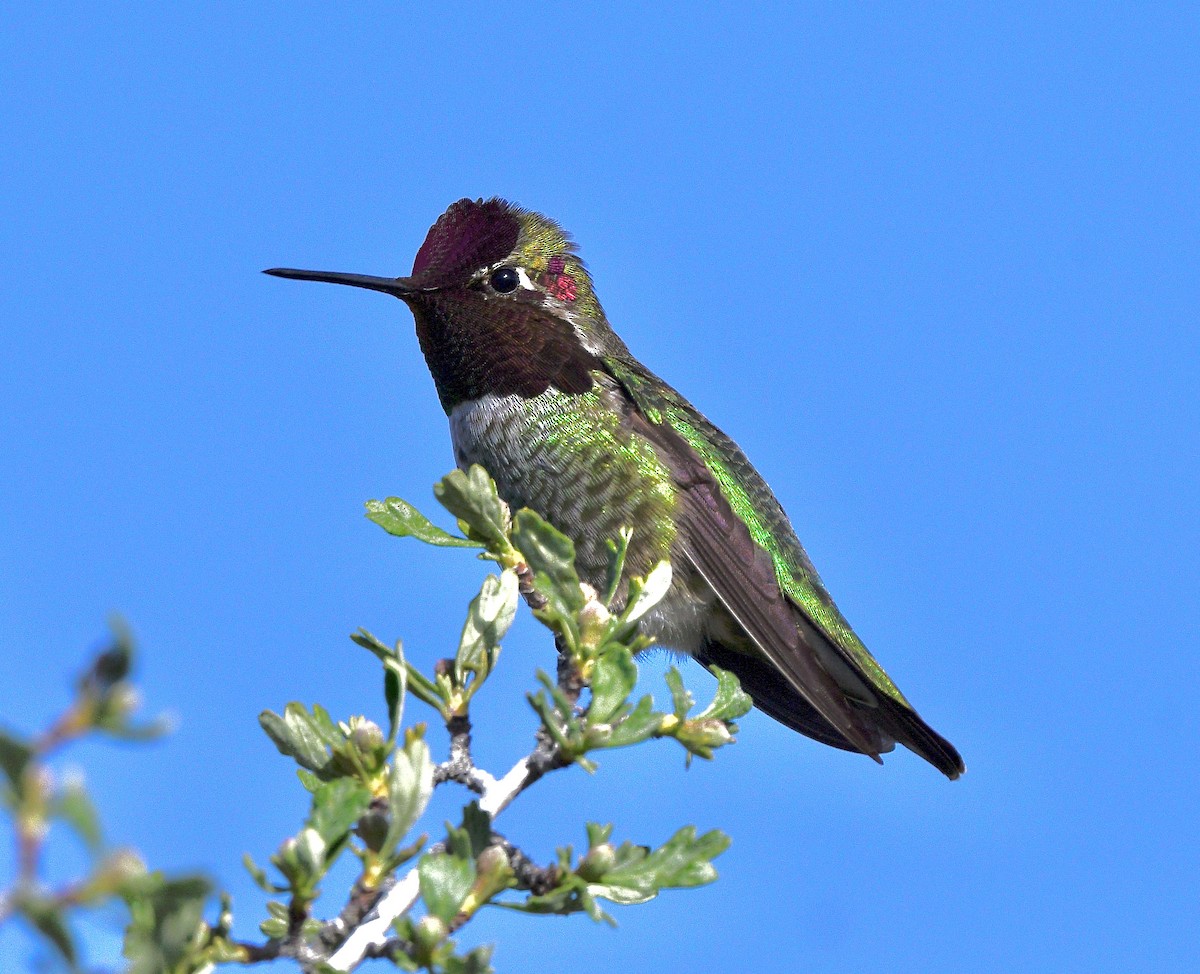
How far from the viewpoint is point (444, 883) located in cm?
199

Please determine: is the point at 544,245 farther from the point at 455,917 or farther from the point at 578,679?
the point at 455,917

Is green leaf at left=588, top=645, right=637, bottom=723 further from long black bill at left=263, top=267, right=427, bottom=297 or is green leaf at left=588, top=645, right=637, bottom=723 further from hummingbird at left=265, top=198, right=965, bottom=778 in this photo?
long black bill at left=263, top=267, right=427, bottom=297

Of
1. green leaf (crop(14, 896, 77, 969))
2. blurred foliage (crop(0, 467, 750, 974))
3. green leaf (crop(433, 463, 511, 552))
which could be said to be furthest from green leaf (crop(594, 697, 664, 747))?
green leaf (crop(14, 896, 77, 969))

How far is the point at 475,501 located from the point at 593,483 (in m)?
2.79

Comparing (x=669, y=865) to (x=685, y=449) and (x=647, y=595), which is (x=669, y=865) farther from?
(x=685, y=449)

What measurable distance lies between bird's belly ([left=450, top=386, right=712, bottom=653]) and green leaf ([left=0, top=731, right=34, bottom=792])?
4.47m

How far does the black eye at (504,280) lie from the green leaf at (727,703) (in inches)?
152

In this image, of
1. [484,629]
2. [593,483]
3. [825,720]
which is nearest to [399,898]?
[484,629]

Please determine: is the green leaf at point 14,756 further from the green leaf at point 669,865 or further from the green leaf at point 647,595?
the green leaf at point 647,595

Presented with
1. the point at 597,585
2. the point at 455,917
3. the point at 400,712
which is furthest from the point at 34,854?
the point at 597,585

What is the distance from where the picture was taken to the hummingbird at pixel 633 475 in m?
5.60

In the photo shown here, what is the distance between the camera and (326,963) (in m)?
1.92

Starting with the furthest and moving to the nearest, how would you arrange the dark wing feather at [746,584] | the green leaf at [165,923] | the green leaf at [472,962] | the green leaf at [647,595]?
1. the dark wing feather at [746,584]
2. the green leaf at [647,595]
3. the green leaf at [472,962]
4. the green leaf at [165,923]

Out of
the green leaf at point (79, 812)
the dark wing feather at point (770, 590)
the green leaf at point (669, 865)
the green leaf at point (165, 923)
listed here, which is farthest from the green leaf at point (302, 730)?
the dark wing feather at point (770, 590)
